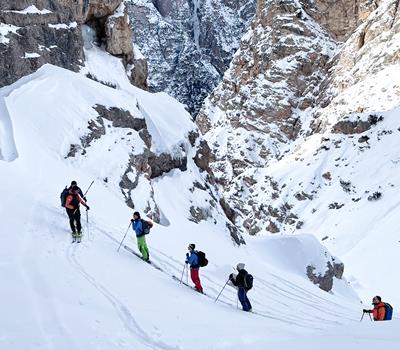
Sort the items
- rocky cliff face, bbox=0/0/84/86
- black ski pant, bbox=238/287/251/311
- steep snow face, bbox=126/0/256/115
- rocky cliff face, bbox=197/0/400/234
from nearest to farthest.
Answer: black ski pant, bbox=238/287/251/311 < rocky cliff face, bbox=0/0/84/86 < rocky cliff face, bbox=197/0/400/234 < steep snow face, bbox=126/0/256/115

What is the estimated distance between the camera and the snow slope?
7.91m

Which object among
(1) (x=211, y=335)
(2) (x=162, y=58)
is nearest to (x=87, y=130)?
(1) (x=211, y=335)

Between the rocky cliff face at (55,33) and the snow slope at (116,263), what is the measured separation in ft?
8.14

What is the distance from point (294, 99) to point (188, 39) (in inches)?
2854

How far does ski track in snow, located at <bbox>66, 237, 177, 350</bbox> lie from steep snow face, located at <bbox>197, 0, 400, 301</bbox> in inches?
1142

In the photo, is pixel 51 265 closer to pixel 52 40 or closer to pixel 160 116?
pixel 160 116

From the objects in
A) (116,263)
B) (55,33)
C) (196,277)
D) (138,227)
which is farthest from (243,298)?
(55,33)

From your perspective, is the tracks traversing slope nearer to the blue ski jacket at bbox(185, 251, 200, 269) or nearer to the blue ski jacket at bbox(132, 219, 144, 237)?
the blue ski jacket at bbox(185, 251, 200, 269)

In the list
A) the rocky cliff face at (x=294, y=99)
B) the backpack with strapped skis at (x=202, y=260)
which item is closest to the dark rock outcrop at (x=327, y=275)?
the backpack with strapped skis at (x=202, y=260)

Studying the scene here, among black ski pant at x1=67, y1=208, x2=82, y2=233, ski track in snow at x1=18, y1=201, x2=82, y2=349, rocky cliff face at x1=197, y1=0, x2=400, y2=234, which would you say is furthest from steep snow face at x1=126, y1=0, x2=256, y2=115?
ski track in snow at x1=18, y1=201, x2=82, y2=349

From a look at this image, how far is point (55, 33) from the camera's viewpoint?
33594mm

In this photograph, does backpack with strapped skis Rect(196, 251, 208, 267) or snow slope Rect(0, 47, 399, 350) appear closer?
snow slope Rect(0, 47, 399, 350)

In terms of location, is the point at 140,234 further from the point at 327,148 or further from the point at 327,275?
the point at 327,148

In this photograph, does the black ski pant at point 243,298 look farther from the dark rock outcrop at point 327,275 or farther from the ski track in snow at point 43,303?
the dark rock outcrop at point 327,275
